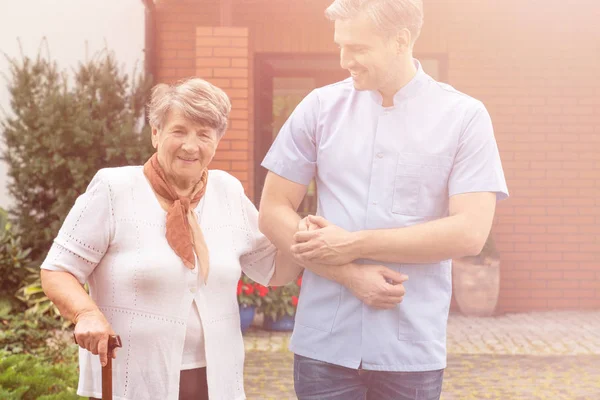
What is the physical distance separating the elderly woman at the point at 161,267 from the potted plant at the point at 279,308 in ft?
17.6

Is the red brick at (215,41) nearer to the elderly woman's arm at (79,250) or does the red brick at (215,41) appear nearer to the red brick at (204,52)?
the red brick at (204,52)

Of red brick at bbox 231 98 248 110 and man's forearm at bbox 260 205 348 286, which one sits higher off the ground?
red brick at bbox 231 98 248 110

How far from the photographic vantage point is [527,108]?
382 inches

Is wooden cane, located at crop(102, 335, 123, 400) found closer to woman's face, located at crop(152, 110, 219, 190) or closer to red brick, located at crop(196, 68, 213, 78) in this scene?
woman's face, located at crop(152, 110, 219, 190)

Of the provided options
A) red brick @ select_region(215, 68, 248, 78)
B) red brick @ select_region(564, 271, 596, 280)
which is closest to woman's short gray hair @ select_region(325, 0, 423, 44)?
red brick @ select_region(215, 68, 248, 78)

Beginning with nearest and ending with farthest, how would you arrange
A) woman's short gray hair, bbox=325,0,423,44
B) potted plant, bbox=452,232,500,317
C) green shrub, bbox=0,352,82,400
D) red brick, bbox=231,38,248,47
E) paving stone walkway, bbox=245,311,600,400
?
woman's short gray hair, bbox=325,0,423,44 < green shrub, bbox=0,352,82,400 < paving stone walkway, bbox=245,311,600,400 < red brick, bbox=231,38,248,47 < potted plant, bbox=452,232,500,317

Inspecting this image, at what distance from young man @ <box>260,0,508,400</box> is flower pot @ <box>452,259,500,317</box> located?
6788 millimetres

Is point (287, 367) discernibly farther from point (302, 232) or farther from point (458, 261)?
point (302, 232)

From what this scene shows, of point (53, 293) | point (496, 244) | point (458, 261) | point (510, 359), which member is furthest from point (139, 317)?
point (496, 244)

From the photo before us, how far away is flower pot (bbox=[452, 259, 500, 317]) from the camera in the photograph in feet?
30.0

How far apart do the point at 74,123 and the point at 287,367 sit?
3250 mm

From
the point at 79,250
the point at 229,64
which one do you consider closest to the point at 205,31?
the point at 229,64

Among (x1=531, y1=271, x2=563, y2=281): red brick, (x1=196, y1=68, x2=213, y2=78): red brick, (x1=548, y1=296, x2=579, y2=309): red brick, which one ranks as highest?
(x1=196, y1=68, x2=213, y2=78): red brick

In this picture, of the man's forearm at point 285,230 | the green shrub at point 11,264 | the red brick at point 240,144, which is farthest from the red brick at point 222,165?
the man's forearm at point 285,230
